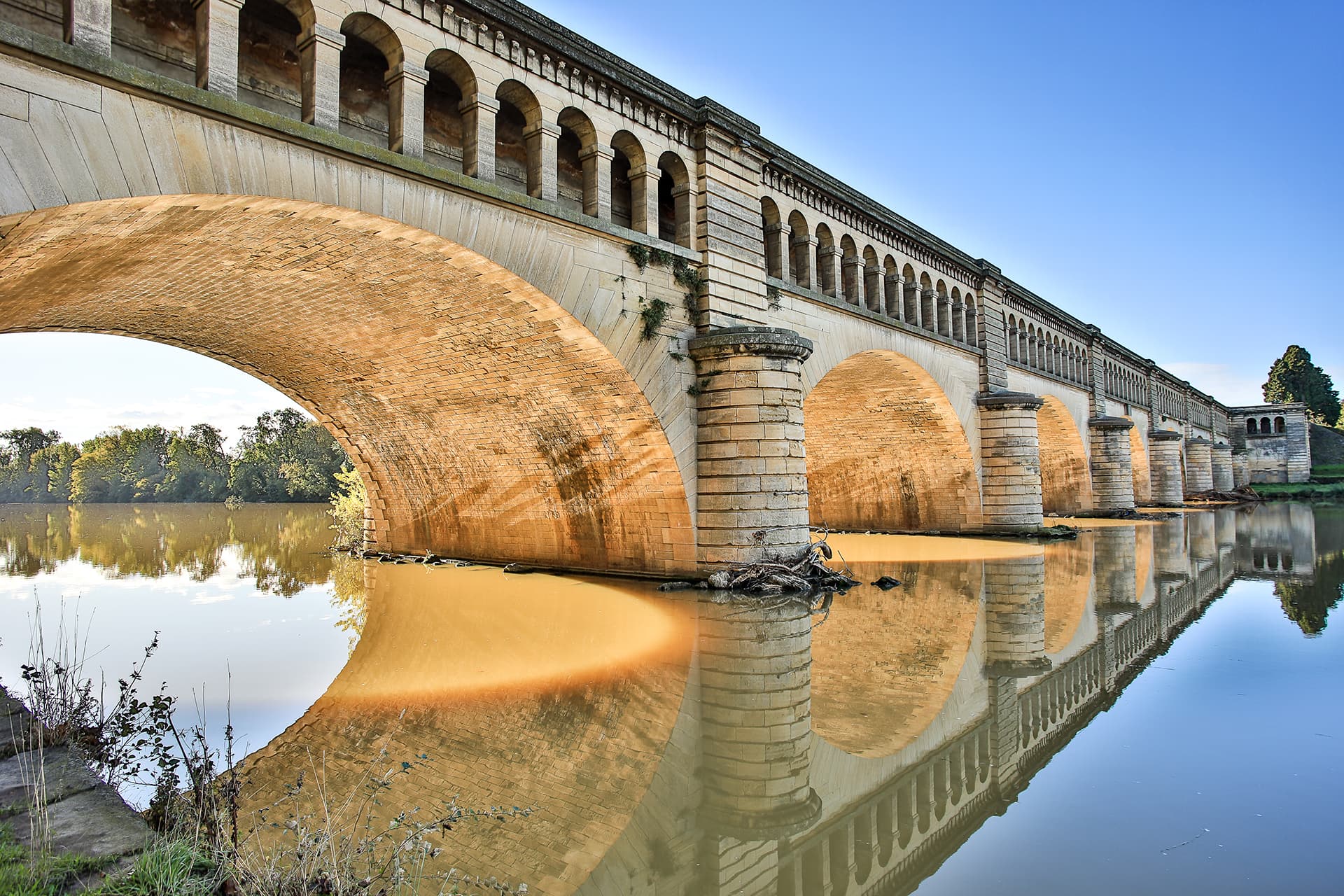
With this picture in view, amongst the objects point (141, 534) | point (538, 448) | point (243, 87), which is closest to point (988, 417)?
point (538, 448)

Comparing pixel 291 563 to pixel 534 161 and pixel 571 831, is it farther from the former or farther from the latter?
pixel 571 831

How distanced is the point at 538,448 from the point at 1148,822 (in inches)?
427

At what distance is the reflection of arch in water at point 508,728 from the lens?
365 centimetres

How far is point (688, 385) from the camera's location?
12.2m

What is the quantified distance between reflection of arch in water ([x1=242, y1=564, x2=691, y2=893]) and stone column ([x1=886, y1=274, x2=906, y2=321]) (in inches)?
467

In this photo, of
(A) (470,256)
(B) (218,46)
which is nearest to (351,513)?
(A) (470,256)

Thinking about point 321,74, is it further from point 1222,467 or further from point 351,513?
point 1222,467

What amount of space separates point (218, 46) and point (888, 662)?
26.4 ft

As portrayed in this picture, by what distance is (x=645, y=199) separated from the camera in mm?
11914

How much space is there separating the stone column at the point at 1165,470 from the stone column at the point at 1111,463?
30.4ft

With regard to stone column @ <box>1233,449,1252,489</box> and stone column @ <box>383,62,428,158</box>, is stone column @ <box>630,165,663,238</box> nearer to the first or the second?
stone column @ <box>383,62,428,158</box>

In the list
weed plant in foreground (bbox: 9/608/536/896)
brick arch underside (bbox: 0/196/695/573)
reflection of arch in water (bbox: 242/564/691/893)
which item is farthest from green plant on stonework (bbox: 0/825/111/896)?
brick arch underside (bbox: 0/196/695/573)

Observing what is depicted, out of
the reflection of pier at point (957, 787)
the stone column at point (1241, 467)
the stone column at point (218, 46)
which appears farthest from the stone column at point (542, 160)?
the stone column at point (1241, 467)

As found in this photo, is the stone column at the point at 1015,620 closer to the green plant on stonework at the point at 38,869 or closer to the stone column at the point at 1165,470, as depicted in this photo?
the green plant on stonework at the point at 38,869
